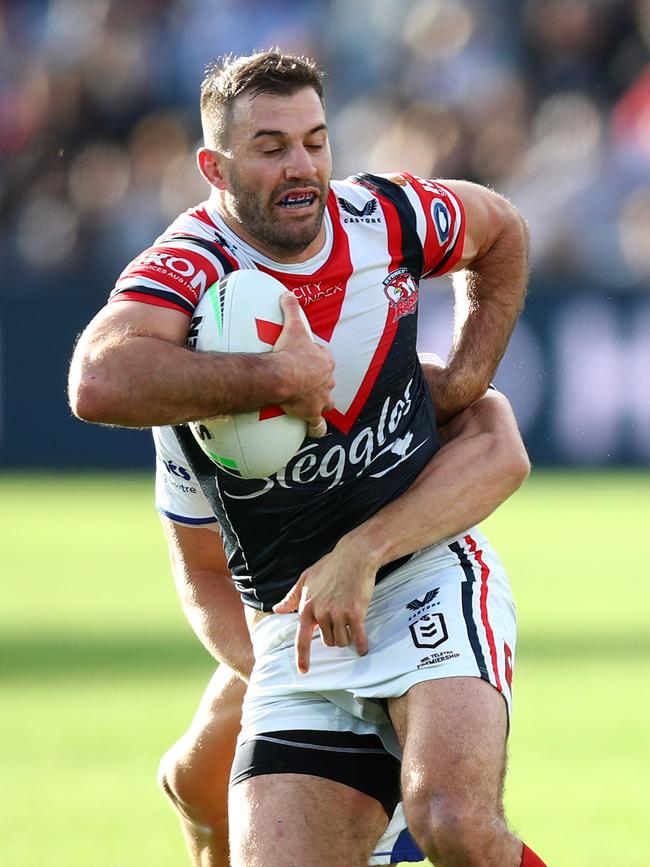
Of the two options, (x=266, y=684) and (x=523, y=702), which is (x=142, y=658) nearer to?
(x=523, y=702)

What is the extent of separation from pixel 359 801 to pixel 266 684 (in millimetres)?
475

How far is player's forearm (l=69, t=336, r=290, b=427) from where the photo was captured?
181 inches

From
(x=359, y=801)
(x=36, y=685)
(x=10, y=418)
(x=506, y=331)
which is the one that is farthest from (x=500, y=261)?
(x=10, y=418)

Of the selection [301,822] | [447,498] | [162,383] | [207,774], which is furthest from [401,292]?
[207,774]

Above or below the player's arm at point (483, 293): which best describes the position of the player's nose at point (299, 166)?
above

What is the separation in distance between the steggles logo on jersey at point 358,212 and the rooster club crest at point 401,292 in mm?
179

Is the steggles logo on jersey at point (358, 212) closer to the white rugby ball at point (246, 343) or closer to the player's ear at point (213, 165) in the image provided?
the player's ear at point (213, 165)

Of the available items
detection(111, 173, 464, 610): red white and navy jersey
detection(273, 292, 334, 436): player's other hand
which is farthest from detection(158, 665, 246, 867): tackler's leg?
detection(273, 292, 334, 436): player's other hand

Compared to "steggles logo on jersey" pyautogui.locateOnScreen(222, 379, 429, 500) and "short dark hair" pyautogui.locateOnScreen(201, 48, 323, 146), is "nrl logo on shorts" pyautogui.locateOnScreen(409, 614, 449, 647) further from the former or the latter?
"short dark hair" pyautogui.locateOnScreen(201, 48, 323, 146)

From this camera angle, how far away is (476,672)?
4.88m

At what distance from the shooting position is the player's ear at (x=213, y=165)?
203 inches

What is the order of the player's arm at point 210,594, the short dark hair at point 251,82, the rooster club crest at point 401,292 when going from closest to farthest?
the short dark hair at point 251,82 < the rooster club crest at point 401,292 < the player's arm at point 210,594

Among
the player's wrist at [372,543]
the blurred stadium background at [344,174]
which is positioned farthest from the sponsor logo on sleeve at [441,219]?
the blurred stadium background at [344,174]

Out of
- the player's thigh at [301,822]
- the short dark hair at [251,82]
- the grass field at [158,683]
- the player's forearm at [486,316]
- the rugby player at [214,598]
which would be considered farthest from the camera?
the grass field at [158,683]
